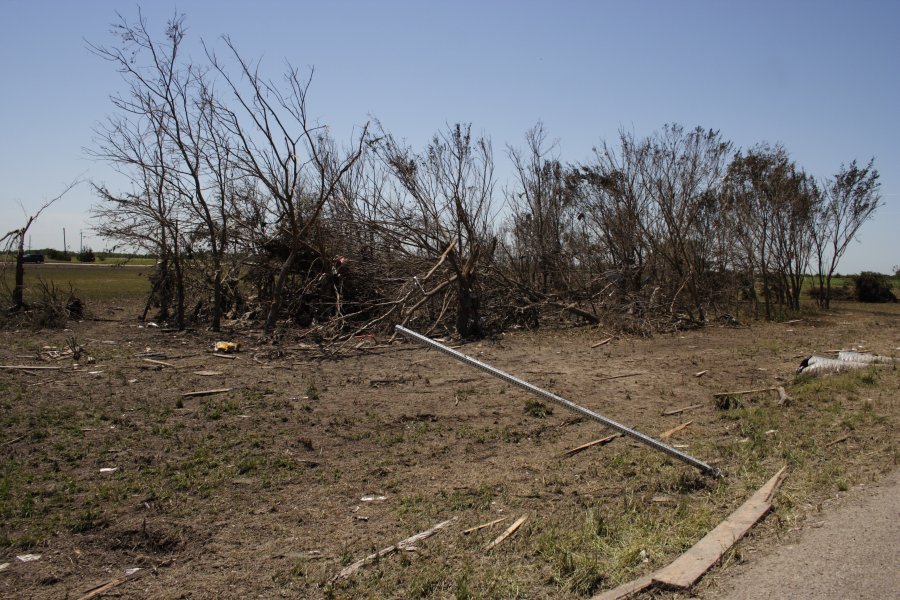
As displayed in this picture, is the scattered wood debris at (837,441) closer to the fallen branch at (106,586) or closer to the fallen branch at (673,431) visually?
the fallen branch at (673,431)

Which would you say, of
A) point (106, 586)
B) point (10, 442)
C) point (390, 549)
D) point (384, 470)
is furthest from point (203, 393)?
point (390, 549)

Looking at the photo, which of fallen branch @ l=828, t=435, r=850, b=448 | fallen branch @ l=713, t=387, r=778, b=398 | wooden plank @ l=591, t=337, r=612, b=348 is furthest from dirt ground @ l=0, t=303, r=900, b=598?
wooden plank @ l=591, t=337, r=612, b=348

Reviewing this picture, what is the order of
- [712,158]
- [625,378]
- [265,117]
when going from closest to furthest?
1. [625,378]
2. [265,117]
3. [712,158]

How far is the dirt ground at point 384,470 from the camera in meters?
3.48

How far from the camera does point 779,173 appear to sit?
56.9 ft

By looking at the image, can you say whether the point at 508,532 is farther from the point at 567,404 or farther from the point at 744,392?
the point at 744,392

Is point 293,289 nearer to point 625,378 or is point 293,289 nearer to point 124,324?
point 124,324

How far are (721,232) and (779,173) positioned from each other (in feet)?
7.82

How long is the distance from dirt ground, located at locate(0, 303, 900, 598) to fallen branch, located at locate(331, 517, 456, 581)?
44mm

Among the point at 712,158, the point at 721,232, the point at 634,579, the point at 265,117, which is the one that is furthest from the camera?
the point at 721,232

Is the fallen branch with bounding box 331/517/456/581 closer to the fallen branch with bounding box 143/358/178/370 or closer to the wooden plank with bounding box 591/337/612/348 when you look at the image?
the fallen branch with bounding box 143/358/178/370

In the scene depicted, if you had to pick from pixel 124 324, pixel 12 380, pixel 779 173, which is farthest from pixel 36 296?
pixel 779 173

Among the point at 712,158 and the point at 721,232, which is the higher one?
the point at 712,158

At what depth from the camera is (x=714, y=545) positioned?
11.1 ft
